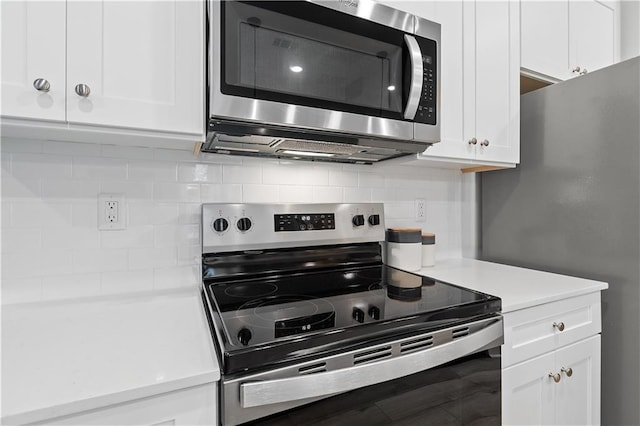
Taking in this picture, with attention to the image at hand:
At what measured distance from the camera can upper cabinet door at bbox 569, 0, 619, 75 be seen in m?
1.83

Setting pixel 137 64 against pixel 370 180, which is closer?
pixel 137 64

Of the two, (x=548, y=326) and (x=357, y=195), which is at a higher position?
(x=357, y=195)

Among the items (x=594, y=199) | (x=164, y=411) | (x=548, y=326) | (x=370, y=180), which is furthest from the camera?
(x=370, y=180)

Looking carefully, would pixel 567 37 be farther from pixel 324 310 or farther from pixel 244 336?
pixel 244 336

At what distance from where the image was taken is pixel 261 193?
1425mm

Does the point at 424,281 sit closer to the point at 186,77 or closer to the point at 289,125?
the point at 289,125

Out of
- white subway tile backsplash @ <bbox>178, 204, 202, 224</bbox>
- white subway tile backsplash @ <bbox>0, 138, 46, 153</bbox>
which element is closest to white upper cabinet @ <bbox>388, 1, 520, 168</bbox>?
white subway tile backsplash @ <bbox>178, 204, 202, 224</bbox>

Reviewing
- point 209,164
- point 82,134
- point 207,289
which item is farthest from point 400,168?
point 82,134

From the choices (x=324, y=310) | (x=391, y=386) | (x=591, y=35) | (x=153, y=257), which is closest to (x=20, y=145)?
(x=153, y=257)

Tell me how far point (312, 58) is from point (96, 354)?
0.99 meters

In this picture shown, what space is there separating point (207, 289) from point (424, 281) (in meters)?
0.84

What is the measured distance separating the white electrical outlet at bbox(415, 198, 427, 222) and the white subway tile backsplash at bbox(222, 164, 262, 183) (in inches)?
34.4

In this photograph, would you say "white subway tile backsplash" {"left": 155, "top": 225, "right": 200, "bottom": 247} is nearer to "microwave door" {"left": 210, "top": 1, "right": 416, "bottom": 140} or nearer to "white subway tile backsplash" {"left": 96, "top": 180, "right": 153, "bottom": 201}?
"white subway tile backsplash" {"left": 96, "top": 180, "right": 153, "bottom": 201}

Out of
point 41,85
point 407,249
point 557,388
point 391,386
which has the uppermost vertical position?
point 41,85
